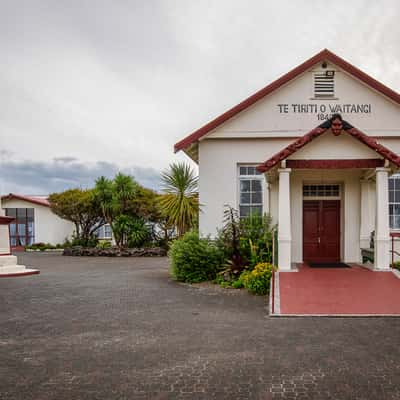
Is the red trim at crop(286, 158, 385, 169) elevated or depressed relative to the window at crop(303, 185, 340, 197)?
elevated

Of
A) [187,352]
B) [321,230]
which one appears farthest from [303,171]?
[187,352]

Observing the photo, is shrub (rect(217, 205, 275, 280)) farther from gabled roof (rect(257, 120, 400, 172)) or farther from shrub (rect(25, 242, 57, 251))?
shrub (rect(25, 242, 57, 251))

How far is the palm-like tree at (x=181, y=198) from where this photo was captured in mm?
15047

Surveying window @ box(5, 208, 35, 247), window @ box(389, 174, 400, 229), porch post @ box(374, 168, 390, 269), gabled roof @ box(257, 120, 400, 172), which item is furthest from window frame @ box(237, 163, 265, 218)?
window @ box(5, 208, 35, 247)

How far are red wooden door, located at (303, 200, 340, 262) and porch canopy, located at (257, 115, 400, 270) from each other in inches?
102

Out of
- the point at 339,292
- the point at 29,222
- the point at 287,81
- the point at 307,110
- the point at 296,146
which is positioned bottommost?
the point at 339,292

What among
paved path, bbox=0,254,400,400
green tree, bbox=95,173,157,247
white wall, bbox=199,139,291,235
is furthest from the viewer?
green tree, bbox=95,173,157,247

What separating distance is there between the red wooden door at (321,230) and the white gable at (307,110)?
8.66 feet

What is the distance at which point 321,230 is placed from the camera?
14047 millimetres

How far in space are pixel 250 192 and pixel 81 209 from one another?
16312mm

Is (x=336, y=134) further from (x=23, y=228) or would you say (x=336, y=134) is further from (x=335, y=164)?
(x=23, y=228)

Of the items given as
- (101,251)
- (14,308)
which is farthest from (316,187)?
(101,251)

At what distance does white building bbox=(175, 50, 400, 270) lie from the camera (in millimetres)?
13734

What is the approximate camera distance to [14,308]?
9.30 meters
